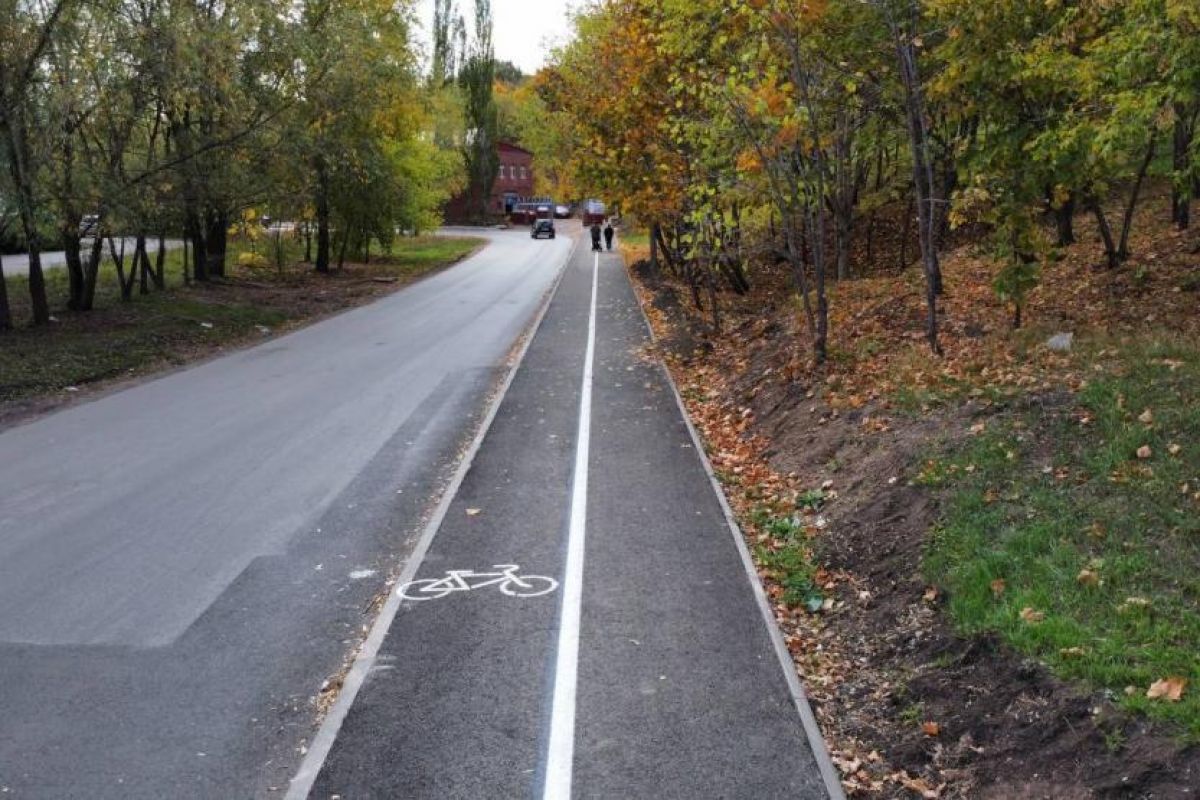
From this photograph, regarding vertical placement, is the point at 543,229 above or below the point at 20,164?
below

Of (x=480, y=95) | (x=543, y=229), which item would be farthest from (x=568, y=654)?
(x=480, y=95)

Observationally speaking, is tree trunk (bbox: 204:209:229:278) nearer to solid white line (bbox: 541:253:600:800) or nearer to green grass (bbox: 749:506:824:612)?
solid white line (bbox: 541:253:600:800)

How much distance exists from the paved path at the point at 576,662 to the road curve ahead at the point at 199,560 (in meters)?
0.42

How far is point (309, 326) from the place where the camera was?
76.8 ft

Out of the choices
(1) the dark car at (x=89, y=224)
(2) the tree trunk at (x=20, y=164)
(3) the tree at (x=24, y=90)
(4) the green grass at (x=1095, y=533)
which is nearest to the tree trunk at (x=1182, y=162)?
(4) the green grass at (x=1095, y=533)

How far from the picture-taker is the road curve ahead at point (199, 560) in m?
5.09

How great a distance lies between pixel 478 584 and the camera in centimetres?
722

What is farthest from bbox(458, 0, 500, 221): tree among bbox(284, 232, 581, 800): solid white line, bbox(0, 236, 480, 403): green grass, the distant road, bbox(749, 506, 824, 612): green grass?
bbox(749, 506, 824, 612): green grass

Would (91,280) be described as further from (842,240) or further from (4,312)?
(842,240)

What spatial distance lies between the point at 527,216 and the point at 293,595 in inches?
2843

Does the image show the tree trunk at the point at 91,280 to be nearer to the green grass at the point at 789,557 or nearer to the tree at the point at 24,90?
the tree at the point at 24,90

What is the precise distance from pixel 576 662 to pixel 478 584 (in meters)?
1.47

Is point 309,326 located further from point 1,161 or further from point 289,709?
point 289,709

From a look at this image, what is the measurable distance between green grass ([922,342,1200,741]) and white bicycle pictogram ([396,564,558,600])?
284 cm
